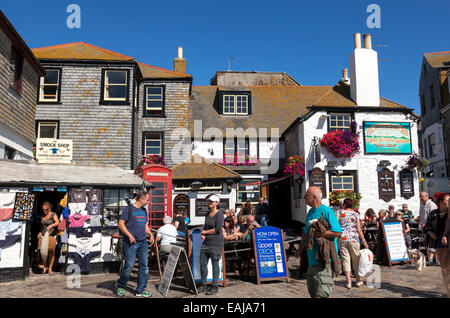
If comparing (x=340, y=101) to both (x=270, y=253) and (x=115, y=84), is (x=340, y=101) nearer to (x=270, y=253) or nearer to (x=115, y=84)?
(x=115, y=84)

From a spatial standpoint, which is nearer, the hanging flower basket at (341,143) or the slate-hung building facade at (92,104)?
the hanging flower basket at (341,143)

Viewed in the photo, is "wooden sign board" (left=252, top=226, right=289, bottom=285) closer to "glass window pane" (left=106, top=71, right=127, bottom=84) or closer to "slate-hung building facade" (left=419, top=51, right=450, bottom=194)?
"glass window pane" (left=106, top=71, right=127, bottom=84)

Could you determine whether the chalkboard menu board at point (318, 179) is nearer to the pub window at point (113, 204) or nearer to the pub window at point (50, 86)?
the pub window at point (113, 204)

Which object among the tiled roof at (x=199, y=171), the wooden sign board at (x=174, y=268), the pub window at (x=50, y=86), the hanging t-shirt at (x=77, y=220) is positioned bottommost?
the wooden sign board at (x=174, y=268)

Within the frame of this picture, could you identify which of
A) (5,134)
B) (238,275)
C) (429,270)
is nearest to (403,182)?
(429,270)

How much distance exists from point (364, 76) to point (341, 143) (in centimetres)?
434

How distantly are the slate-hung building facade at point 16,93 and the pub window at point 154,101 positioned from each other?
5.86 m

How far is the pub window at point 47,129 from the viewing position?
17484 millimetres

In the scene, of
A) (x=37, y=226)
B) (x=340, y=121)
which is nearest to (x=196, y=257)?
Result: (x=37, y=226)

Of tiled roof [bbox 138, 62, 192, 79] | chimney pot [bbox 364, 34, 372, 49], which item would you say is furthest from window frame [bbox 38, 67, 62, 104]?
chimney pot [bbox 364, 34, 372, 49]

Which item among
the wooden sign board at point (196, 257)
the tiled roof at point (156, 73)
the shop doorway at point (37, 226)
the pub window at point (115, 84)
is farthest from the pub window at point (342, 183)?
the shop doorway at point (37, 226)

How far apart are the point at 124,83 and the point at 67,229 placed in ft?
34.8

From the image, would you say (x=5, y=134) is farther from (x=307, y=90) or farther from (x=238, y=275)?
(x=307, y=90)
